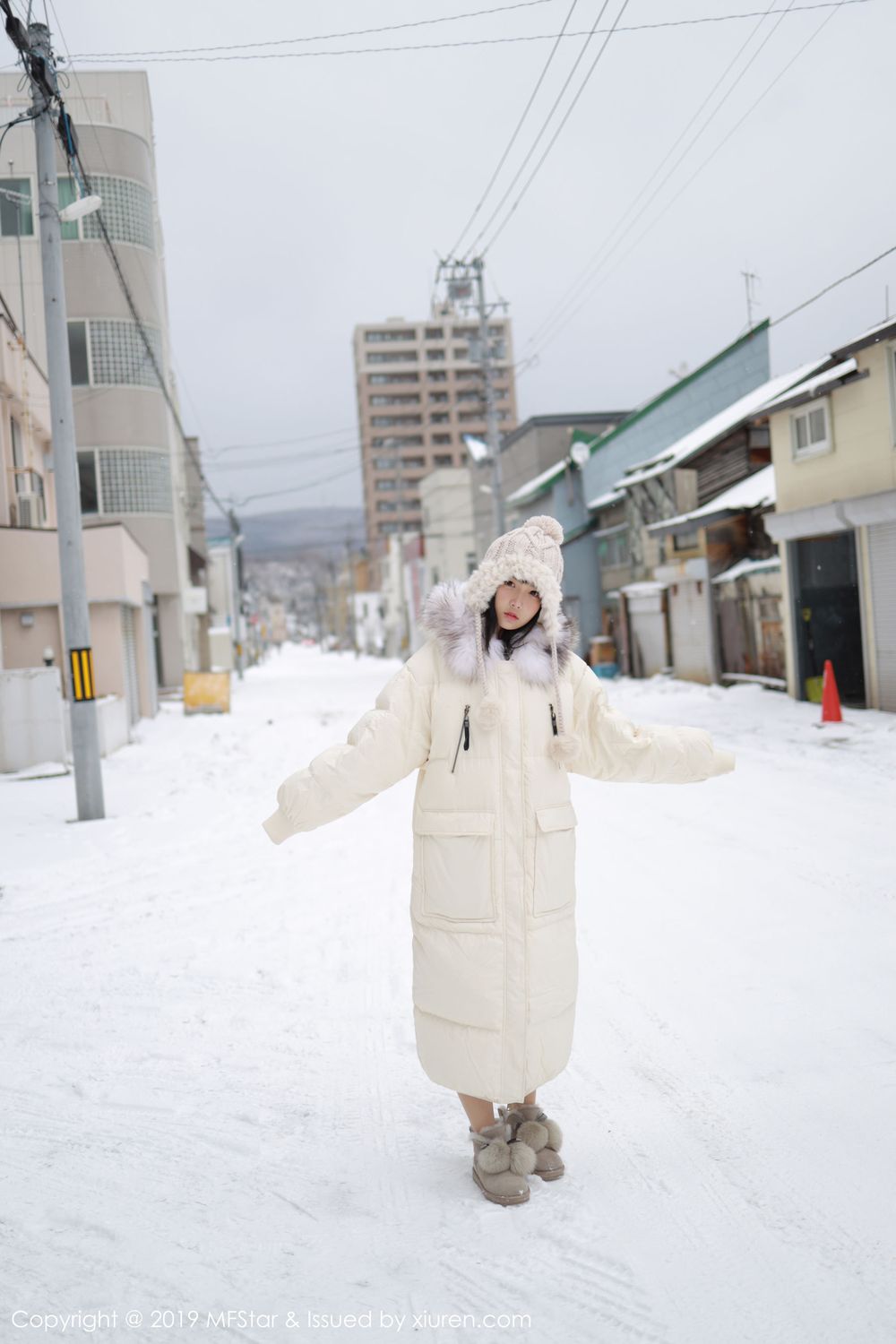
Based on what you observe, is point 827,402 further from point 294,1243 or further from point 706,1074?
point 294,1243

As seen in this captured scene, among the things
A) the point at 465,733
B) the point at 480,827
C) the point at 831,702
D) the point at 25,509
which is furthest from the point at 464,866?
the point at 25,509

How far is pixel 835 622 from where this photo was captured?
1727cm

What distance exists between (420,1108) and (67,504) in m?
7.97

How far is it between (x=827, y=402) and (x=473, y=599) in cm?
1501

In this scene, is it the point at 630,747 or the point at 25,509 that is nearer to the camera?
the point at 630,747

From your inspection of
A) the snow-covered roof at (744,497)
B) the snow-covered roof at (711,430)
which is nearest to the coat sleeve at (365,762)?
the snow-covered roof at (744,497)

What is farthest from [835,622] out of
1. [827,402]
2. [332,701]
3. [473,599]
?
[473,599]

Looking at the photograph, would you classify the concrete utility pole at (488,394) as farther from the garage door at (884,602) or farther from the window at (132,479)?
the garage door at (884,602)

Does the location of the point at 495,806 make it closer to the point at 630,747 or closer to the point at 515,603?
the point at 630,747

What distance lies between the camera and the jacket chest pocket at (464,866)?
9.87ft

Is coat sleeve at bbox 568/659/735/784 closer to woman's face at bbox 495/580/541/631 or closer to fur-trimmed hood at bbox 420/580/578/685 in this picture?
fur-trimmed hood at bbox 420/580/578/685

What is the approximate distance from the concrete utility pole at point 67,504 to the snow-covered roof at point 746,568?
14.0m

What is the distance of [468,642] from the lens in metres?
3.13

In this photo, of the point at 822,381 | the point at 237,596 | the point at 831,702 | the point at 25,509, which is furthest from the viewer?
the point at 237,596
